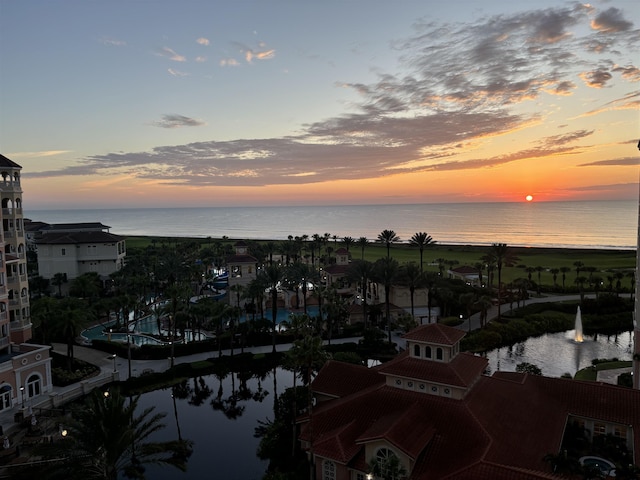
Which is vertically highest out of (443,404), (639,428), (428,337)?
(428,337)

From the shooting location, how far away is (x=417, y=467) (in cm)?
2216

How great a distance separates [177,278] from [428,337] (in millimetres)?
56395

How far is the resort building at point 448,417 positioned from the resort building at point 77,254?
2801 inches

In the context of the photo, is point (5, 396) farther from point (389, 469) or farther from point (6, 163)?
point (389, 469)

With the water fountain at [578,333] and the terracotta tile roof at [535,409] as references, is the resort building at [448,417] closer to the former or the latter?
the terracotta tile roof at [535,409]

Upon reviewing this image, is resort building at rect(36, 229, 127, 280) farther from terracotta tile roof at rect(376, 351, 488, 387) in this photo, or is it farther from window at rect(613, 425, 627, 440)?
window at rect(613, 425, 627, 440)

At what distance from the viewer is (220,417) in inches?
1409

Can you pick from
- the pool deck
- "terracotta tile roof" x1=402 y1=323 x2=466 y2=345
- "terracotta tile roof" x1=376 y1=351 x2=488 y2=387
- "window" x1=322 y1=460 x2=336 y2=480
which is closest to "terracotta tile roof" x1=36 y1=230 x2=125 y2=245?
"terracotta tile roof" x1=376 y1=351 x2=488 y2=387

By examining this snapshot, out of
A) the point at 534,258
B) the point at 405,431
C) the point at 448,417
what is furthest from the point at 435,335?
the point at 534,258

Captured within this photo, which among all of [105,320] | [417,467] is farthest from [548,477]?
[105,320]

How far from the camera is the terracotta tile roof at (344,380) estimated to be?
101ft

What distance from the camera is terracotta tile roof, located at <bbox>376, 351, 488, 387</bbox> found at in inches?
1029

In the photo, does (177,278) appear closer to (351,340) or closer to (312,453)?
(351,340)

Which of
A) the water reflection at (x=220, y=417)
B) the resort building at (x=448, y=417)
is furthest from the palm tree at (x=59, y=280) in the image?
the resort building at (x=448, y=417)
